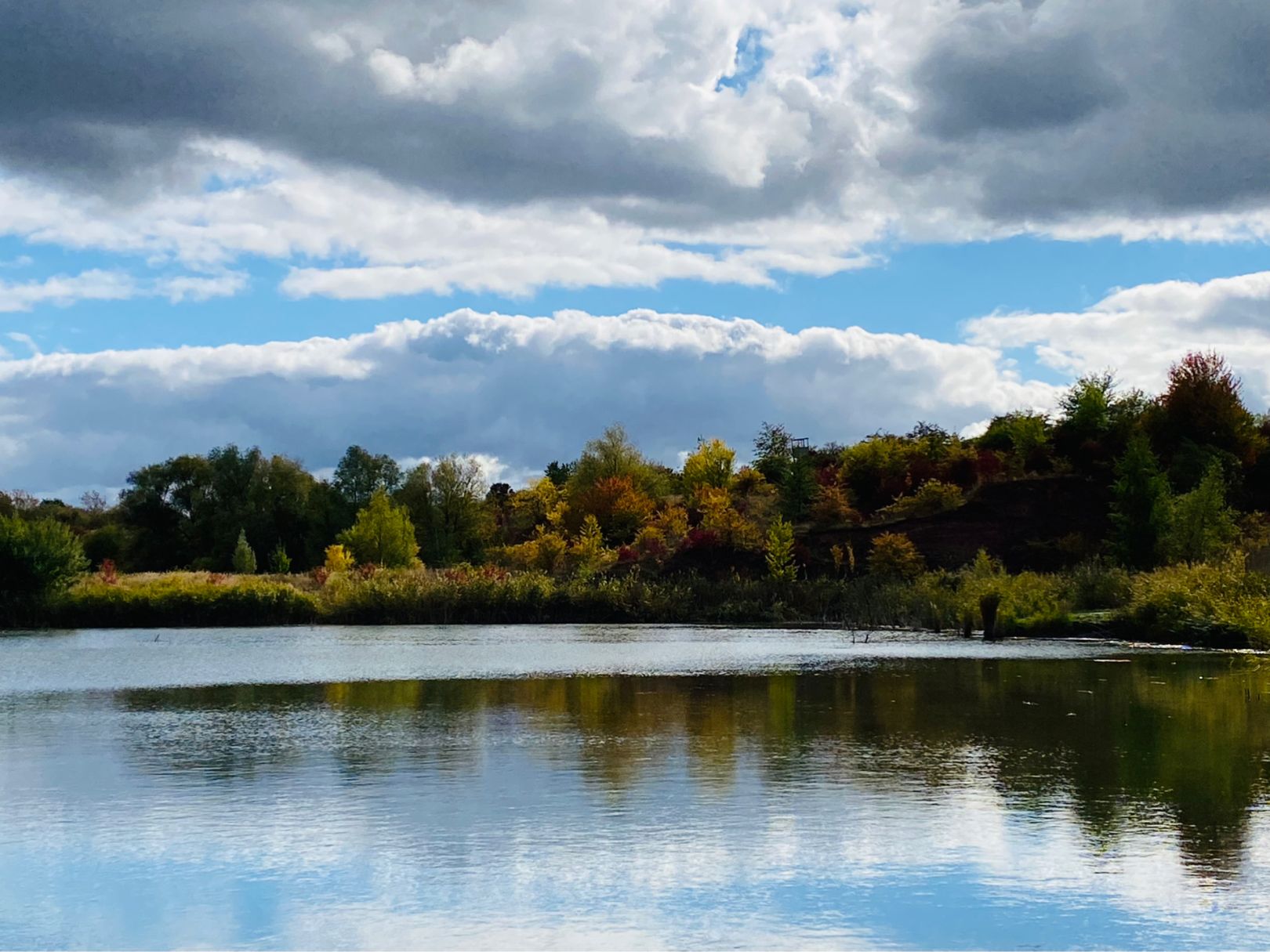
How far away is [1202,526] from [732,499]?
103 ft

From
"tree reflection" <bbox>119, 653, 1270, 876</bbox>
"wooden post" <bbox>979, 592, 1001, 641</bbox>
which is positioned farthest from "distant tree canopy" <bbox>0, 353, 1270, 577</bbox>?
"tree reflection" <bbox>119, 653, 1270, 876</bbox>

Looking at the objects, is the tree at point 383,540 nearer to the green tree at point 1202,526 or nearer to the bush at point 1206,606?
the green tree at point 1202,526

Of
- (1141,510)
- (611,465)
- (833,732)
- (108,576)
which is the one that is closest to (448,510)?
(611,465)

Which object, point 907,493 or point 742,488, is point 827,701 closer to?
point 907,493

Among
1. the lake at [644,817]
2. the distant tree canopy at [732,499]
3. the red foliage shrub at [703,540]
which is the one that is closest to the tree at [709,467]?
the distant tree canopy at [732,499]

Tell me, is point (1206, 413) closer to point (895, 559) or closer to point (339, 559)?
point (895, 559)

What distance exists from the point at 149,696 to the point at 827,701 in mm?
10145

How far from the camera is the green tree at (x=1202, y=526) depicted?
37.5 metres

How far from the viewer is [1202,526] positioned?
3803cm

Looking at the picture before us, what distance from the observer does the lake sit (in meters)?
6.97

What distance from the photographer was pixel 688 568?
5456cm

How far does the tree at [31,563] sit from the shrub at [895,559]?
29.0 meters

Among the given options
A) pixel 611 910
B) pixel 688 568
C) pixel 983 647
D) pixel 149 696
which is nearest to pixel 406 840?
pixel 611 910

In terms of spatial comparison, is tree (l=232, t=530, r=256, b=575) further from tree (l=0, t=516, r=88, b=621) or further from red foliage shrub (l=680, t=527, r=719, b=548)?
red foliage shrub (l=680, t=527, r=719, b=548)
